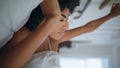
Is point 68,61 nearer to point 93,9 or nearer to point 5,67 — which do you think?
point 93,9

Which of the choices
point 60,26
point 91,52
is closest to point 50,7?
point 60,26

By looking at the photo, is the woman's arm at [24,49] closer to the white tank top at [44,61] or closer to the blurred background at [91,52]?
the white tank top at [44,61]

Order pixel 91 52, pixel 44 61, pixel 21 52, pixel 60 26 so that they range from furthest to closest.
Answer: pixel 91 52
pixel 60 26
pixel 44 61
pixel 21 52

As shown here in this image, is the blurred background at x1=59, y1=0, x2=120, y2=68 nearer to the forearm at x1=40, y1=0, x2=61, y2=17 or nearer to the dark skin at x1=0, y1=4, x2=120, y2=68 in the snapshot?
the dark skin at x1=0, y1=4, x2=120, y2=68

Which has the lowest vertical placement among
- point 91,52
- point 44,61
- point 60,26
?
point 91,52

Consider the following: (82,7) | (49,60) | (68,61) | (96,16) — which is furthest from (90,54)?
(49,60)

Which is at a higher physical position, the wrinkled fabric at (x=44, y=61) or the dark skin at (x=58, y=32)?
the dark skin at (x=58, y=32)

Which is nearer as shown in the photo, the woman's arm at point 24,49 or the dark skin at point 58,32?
the woman's arm at point 24,49

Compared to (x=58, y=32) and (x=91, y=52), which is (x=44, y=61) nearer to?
(x=58, y=32)

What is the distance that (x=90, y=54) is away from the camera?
2693 mm

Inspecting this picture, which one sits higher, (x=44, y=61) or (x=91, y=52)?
(x=44, y=61)

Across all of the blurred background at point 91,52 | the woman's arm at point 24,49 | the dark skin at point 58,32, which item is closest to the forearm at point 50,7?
the woman's arm at point 24,49

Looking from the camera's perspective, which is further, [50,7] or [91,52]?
[91,52]

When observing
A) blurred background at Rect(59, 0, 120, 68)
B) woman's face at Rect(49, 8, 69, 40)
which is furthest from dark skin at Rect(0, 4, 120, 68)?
blurred background at Rect(59, 0, 120, 68)
